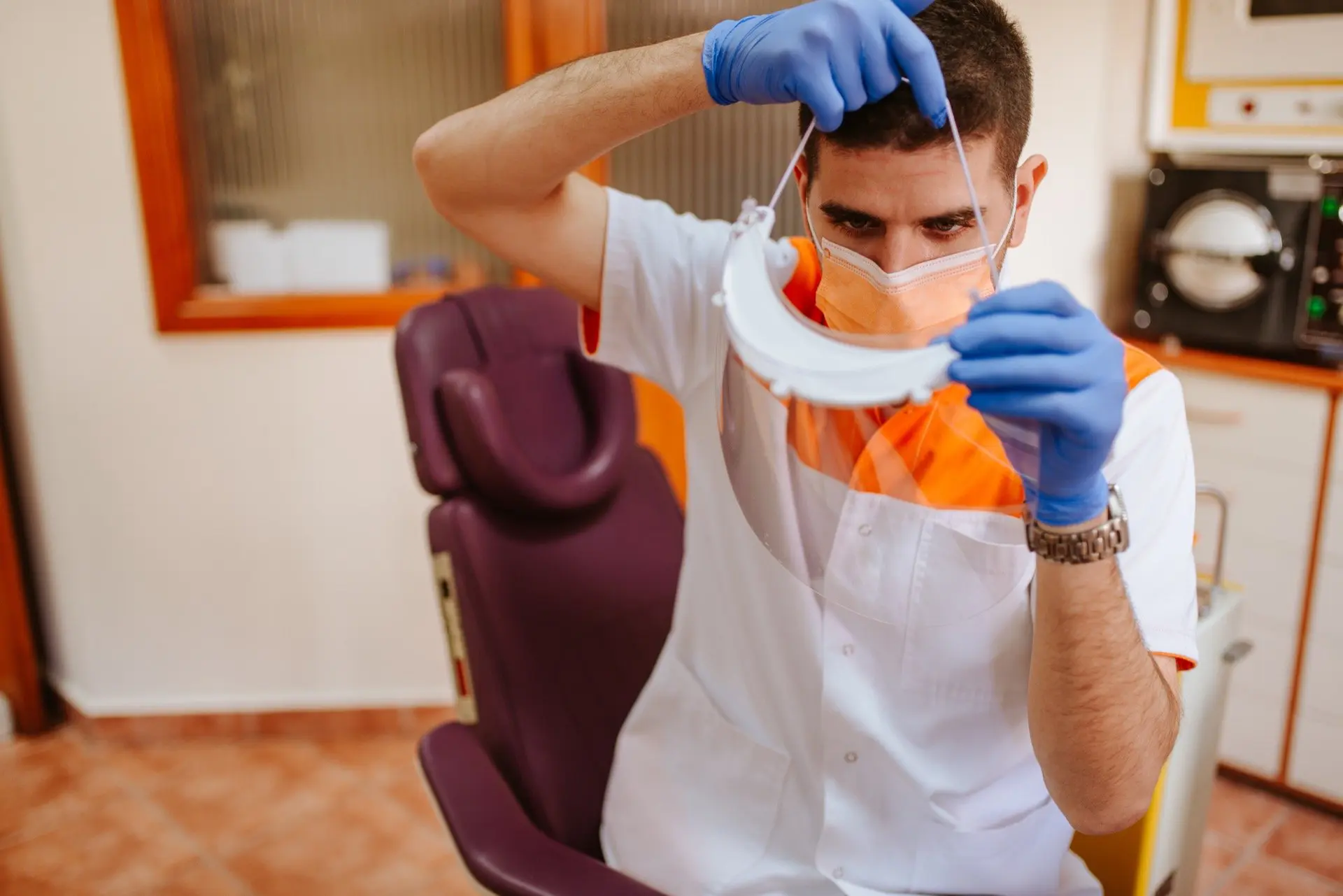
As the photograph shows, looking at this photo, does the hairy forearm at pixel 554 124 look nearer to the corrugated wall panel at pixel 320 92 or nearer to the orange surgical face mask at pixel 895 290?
the orange surgical face mask at pixel 895 290

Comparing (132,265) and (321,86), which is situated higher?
(321,86)

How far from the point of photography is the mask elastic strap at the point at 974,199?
80 cm

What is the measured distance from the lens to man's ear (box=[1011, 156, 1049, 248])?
96 centimetres

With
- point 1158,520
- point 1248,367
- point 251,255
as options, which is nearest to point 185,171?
point 251,255

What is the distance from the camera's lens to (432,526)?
1.27m

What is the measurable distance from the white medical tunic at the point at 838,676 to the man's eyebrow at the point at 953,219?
13cm

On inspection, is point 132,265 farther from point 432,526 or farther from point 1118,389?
point 1118,389

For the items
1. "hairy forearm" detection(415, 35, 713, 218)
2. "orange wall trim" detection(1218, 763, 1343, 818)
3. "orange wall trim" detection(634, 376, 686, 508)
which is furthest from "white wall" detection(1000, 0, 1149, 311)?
"hairy forearm" detection(415, 35, 713, 218)

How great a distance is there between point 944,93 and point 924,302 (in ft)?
0.52

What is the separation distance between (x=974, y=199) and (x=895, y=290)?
0.10m

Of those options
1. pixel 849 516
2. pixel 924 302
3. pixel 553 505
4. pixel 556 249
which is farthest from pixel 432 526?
pixel 924 302

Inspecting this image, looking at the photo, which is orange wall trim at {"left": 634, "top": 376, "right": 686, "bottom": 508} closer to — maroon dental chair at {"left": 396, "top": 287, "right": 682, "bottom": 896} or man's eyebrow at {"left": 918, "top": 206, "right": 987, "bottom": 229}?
maroon dental chair at {"left": 396, "top": 287, "right": 682, "bottom": 896}

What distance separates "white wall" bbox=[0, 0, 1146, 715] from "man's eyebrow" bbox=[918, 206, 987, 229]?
1.48 meters

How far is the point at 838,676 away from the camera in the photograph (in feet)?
3.52
